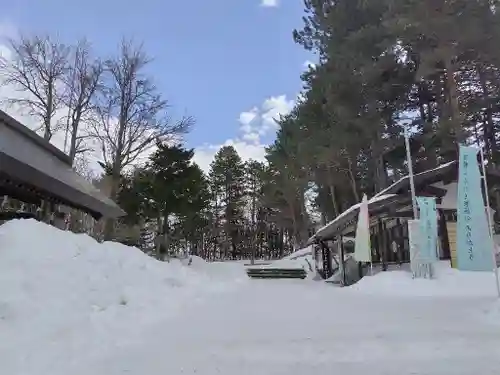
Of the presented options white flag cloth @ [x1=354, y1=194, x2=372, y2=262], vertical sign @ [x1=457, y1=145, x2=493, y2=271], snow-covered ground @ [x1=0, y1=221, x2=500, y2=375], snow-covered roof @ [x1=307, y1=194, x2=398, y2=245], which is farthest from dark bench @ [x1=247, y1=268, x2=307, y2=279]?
vertical sign @ [x1=457, y1=145, x2=493, y2=271]

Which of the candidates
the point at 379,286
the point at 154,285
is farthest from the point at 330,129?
the point at 154,285

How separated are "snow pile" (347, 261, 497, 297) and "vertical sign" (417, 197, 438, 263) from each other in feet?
1.90

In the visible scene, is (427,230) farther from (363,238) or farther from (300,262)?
(300,262)

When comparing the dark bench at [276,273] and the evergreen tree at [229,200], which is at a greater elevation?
the evergreen tree at [229,200]

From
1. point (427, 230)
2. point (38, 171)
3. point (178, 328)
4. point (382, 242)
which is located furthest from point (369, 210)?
point (38, 171)

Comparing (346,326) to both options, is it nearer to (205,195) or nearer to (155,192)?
(155,192)

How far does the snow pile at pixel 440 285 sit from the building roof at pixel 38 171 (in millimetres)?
7067

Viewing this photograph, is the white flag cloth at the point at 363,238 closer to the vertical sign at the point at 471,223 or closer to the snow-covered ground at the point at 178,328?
the vertical sign at the point at 471,223

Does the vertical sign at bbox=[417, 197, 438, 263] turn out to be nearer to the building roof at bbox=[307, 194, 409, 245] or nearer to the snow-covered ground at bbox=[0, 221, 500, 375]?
the building roof at bbox=[307, 194, 409, 245]

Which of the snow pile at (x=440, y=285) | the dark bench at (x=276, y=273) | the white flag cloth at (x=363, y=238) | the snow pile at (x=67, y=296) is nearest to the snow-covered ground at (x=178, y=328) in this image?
the snow pile at (x=67, y=296)

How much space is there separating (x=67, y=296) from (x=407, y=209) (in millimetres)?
12023

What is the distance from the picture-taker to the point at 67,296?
4.98 m

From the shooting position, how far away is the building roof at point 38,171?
6635 mm

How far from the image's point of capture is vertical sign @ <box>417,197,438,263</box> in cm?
1055
